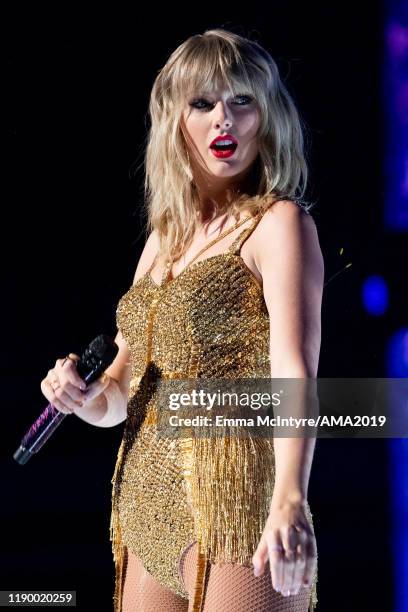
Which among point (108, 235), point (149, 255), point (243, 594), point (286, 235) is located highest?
point (108, 235)

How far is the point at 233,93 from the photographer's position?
61.2 inches

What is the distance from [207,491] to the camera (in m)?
1.36

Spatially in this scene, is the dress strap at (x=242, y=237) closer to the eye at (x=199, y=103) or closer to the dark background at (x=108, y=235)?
the eye at (x=199, y=103)

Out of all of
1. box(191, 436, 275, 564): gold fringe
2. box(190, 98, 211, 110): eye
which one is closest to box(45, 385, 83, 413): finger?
box(191, 436, 275, 564): gold fringe

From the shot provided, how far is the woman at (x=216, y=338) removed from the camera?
1297mm

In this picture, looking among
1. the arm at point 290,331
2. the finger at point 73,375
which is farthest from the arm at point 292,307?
the finger at point 73,375

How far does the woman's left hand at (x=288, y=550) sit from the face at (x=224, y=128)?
2.23 feet

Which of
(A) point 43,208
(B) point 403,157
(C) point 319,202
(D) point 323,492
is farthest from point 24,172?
(D) point 323,492

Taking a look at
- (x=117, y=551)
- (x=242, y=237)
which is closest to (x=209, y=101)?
(x=242, y=237)

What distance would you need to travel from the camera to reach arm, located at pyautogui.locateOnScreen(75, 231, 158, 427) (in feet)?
5.43

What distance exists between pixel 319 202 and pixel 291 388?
4.28ft

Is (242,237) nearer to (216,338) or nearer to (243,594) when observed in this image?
(216,338)

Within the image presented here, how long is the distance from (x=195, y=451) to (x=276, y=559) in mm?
325

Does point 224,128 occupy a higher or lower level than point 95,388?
higher
